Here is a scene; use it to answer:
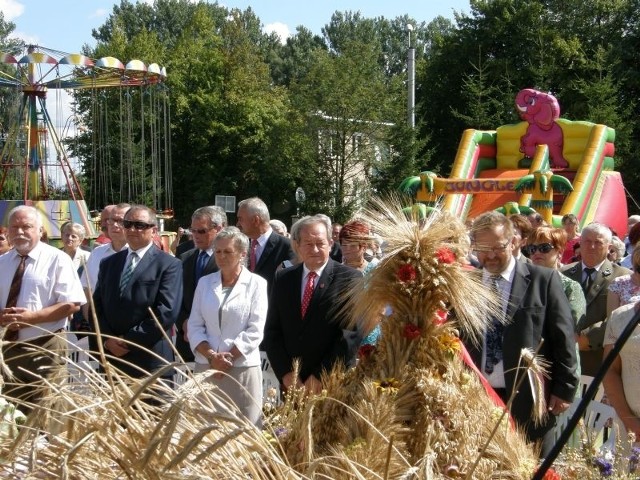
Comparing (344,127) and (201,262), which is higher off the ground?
→ (344,127)

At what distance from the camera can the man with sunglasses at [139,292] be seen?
5.77 metres

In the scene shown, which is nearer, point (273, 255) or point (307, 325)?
point (307, 325)

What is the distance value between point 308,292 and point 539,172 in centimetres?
1515

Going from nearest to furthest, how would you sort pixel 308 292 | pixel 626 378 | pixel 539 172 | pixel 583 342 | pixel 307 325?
pixel 626 378 → pixel 307 325 → pixel 308 292 → pixel 583 342 → pixel 539 172

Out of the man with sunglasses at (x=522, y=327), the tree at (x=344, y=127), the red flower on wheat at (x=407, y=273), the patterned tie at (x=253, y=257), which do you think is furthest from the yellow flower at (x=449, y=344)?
the tree at (x=344, y=127)

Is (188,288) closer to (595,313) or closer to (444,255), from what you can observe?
A: (595,313)

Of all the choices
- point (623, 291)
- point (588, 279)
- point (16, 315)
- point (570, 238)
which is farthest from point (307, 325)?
point (570, 238)

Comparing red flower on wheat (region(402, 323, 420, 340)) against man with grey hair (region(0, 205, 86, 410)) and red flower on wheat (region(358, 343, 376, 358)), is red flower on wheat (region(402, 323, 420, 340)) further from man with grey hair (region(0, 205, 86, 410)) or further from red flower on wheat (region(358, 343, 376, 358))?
man with grey hair (region(0, 205, 86, 410))

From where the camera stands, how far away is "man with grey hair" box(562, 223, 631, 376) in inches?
253

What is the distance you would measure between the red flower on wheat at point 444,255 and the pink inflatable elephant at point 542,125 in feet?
69.4

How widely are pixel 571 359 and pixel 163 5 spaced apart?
76.8m

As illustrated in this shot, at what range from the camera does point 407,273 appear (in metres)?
3.21

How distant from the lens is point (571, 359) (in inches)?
180

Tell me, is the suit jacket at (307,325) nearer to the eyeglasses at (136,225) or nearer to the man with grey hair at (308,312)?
the man with grey hair at (308,312)
